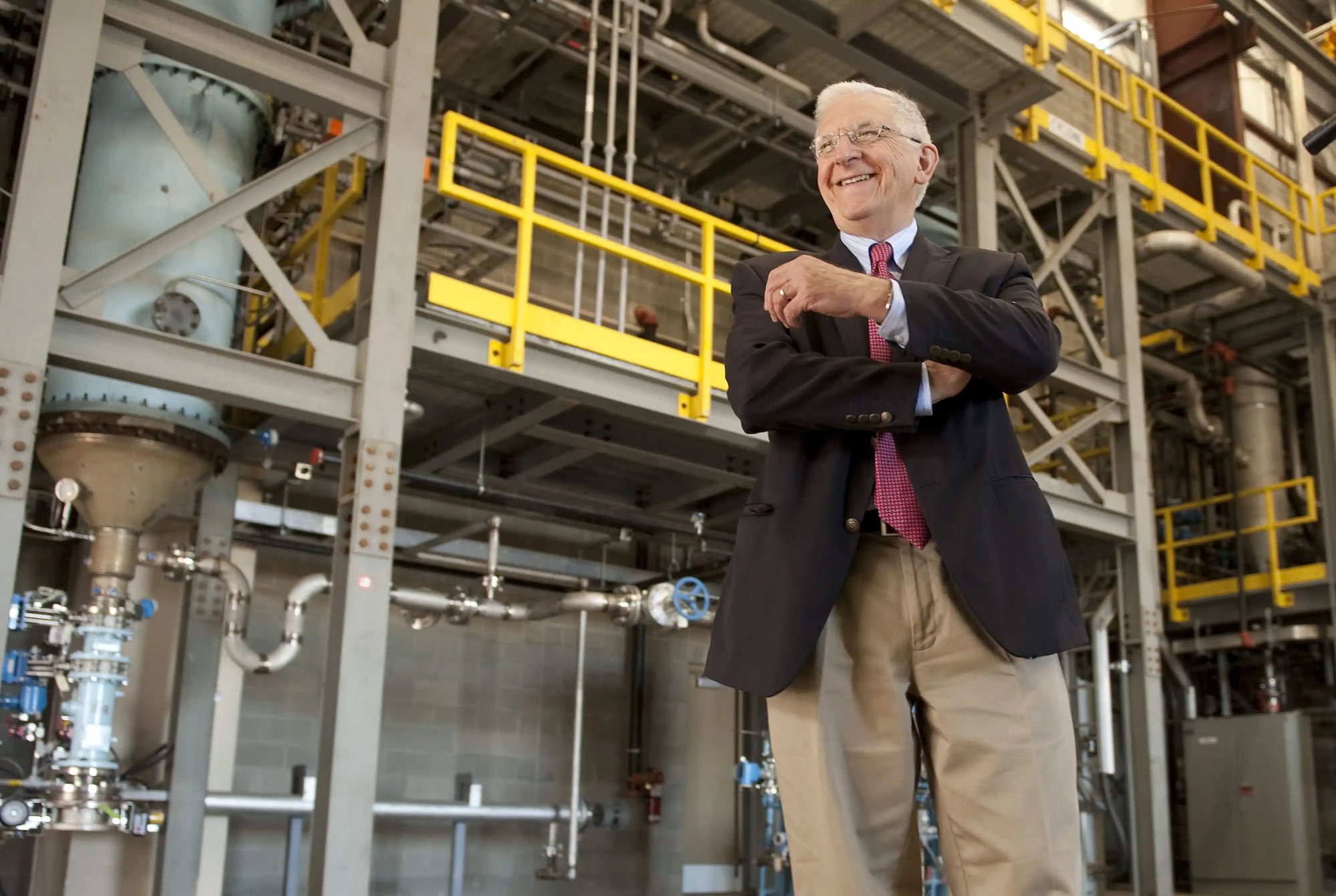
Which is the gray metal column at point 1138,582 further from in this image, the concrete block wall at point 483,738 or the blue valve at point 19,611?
the blue valve at point 19,611

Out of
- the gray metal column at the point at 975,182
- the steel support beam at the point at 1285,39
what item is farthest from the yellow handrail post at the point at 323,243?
the steel support beam at the point at 1285,39

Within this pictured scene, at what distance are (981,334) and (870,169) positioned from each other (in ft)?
1.14

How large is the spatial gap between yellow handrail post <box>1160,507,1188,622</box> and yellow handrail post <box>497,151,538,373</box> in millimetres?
9849

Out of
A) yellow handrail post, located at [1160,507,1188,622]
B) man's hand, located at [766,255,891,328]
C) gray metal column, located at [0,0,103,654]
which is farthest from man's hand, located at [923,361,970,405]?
yellow handrail post, located at [1160,507,1188,622]

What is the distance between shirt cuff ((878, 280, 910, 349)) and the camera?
1.51m

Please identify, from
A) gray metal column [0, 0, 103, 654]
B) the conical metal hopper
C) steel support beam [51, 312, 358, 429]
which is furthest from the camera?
the conical metal hopper

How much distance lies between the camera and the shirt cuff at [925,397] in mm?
1581

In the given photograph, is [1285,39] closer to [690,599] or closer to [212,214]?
[690,599]

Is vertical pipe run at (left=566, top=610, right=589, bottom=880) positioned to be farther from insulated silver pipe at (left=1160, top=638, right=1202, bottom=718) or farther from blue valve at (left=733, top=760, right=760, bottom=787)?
insulated silver pipe at (left=1160, top=638, right=1202, bottom=718)

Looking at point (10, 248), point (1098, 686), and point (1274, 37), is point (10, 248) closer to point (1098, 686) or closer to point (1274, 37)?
point (1098, 686)

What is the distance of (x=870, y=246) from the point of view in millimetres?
1792

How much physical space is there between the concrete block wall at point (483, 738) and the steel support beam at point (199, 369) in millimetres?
4043

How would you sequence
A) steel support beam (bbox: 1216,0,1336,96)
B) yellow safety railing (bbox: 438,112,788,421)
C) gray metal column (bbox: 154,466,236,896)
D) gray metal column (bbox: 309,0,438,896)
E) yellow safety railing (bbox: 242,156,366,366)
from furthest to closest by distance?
steel support beam (bbox: 1216,0,1336,96) < gray metal column (bbox: 154,466,236,896) < yellow safety railing (bbox: 242,156,366,366) < yellow safety railing (bbox: 438,112,788,421) < gray metal column (bbox: 309,0,438,896)

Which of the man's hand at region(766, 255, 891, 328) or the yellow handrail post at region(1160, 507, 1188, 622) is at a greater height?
the yellow handrail post at region(1160, 507, 1188, 622)
